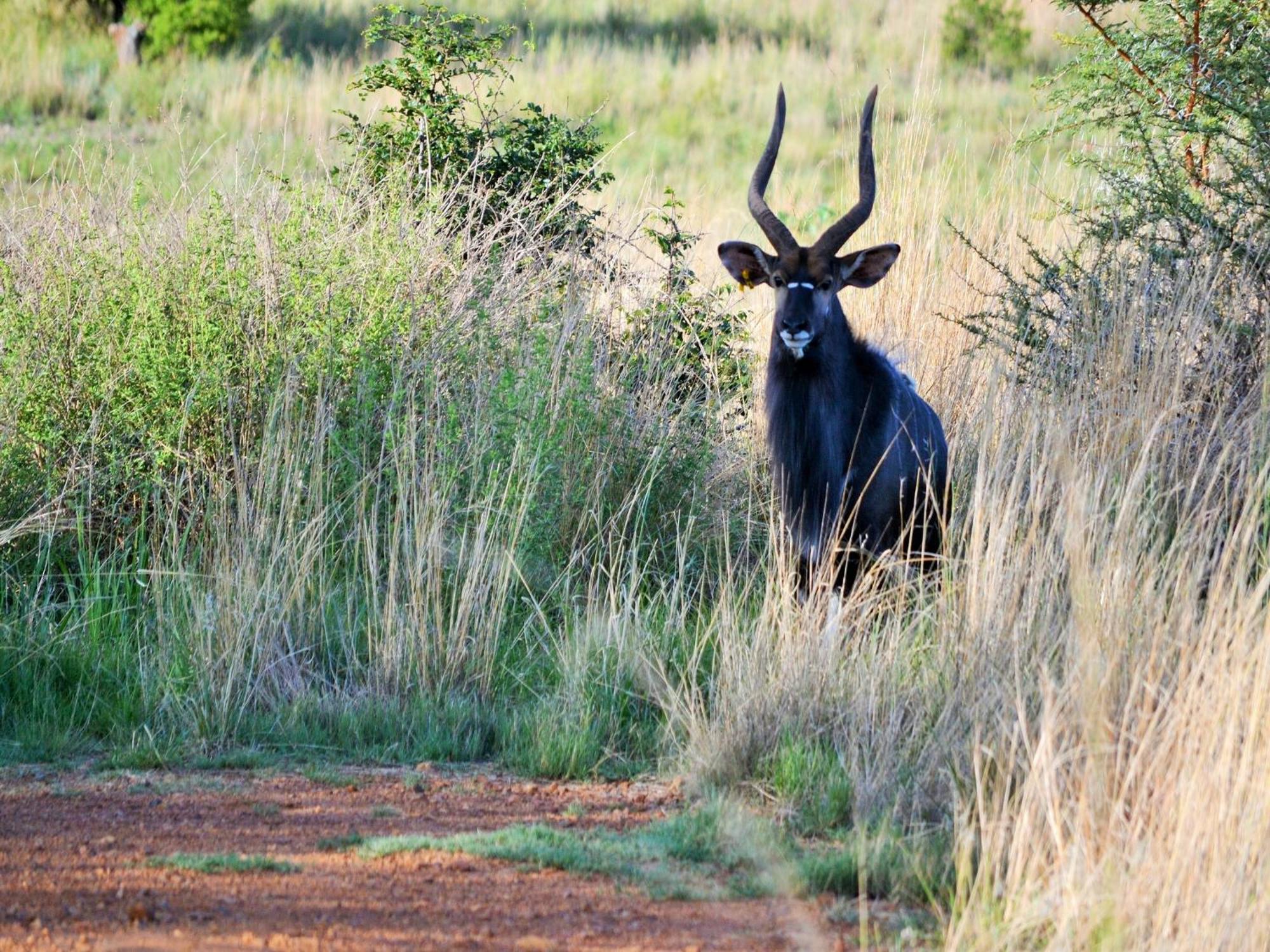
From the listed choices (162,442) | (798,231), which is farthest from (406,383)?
(798,231)

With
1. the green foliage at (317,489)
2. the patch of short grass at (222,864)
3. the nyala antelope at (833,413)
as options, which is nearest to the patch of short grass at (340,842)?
the patch of short grass at (222,864)

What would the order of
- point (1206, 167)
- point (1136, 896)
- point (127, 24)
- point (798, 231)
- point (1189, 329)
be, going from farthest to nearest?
point (127, 24) → point (798, 231) → point (1206, 167) → point (1189, 329) → point (1136, 896)

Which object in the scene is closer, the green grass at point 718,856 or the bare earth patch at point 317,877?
the bare earth patch at point 317,877

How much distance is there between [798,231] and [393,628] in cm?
909

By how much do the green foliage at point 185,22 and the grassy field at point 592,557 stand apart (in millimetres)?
18905

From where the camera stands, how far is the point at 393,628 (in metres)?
5.93

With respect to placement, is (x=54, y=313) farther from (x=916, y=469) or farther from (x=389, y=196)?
(x=916, y=469)

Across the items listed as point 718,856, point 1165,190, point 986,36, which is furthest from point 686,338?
point 986,36

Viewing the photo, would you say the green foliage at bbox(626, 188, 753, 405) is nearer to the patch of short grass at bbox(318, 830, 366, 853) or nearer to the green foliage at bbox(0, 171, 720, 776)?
the green foliage at bbox(0, 171, 720, 776)

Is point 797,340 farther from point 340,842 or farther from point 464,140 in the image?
point 464,140

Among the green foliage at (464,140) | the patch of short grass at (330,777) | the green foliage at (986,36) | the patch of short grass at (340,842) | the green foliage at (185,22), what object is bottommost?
the patch of short grass at (330,777)

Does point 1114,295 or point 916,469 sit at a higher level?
point 1114,295

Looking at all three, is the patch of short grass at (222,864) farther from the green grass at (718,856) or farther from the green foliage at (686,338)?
the green foliage at (686,338)

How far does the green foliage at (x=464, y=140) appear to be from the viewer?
348 inches
